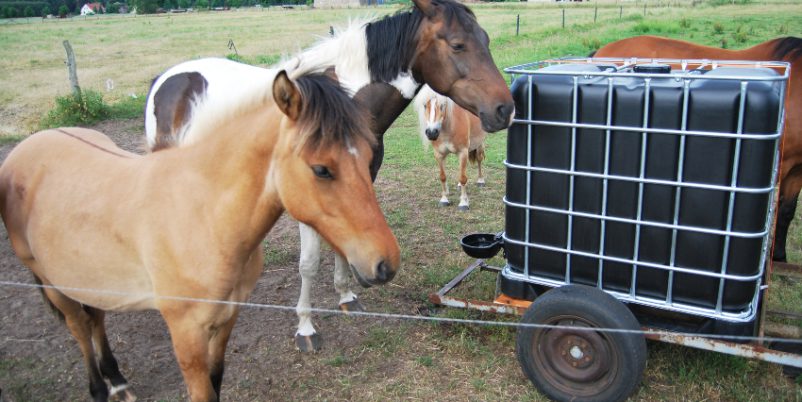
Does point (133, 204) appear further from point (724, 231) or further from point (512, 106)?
point (724, 231)

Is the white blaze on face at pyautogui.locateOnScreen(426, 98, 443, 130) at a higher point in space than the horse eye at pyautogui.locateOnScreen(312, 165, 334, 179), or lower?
lower

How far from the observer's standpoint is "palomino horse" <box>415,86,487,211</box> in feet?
21.2

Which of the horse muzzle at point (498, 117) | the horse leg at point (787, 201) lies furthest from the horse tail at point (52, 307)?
the horse leg at point (787, 201)

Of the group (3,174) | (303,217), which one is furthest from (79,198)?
(303,217)

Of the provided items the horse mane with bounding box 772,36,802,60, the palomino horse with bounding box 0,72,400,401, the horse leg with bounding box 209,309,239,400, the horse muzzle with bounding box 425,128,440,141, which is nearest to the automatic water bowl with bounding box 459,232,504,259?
the palomino horse with bounding box 0,72,400,401

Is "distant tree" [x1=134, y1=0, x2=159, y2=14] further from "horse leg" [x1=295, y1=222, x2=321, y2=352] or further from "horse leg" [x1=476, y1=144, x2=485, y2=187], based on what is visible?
"horse leg" [x1=295, y1=222, x2=321, y2=352]

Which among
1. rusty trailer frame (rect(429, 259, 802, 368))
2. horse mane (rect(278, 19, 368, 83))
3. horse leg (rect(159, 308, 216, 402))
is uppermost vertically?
horse mane (rect(278, 19, 368, 83))

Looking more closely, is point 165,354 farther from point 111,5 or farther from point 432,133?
point 111,5

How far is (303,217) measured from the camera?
2037mm

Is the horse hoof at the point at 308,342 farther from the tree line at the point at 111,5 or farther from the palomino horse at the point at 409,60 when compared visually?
the tree line at the point at 111,5

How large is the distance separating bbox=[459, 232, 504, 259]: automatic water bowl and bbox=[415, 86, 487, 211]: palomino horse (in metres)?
2.71

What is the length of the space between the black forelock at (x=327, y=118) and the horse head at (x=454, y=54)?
169cm

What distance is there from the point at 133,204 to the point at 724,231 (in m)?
2.77

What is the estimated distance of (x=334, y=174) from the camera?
1938mm
